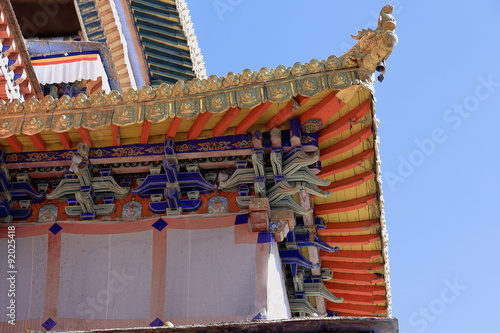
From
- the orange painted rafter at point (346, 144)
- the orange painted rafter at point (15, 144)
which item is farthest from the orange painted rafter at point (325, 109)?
the orange painted rafter at point (15, 144)

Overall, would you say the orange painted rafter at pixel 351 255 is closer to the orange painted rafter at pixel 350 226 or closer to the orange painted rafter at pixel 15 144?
the orange painted rafter at pixel 350 226

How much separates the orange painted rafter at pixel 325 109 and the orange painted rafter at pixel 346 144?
40 centimetres

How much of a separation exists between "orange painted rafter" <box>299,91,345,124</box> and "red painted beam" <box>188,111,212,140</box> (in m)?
1.03

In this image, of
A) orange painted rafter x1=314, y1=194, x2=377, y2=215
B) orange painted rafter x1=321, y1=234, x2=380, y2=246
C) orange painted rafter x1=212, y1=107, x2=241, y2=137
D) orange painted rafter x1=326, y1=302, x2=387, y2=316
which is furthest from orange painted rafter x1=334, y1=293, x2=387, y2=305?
orange painted rafter x1=212, y1=107, x2=241, y2=137

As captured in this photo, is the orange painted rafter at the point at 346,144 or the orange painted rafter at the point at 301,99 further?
the orange painted rafter at the point at 346,144

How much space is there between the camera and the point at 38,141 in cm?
979

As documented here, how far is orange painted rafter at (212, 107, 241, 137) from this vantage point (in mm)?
9359

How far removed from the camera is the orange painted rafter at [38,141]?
383 inches

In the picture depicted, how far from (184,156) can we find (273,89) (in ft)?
4.42

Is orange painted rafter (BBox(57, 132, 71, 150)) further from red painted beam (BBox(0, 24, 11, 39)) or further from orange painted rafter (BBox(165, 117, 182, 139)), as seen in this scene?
red painted beam (BBox(0, 24, 11, 39))

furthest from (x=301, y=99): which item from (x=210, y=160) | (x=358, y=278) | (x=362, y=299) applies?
(x=362, y=299)

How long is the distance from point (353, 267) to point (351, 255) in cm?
30

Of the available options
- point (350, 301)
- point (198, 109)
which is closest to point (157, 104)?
point (198, 109)

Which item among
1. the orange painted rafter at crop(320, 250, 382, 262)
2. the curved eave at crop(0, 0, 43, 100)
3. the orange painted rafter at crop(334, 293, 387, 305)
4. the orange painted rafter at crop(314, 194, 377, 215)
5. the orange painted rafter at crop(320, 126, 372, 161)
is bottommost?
the orange painted rafter at crop(334, 293, 387, 305)
